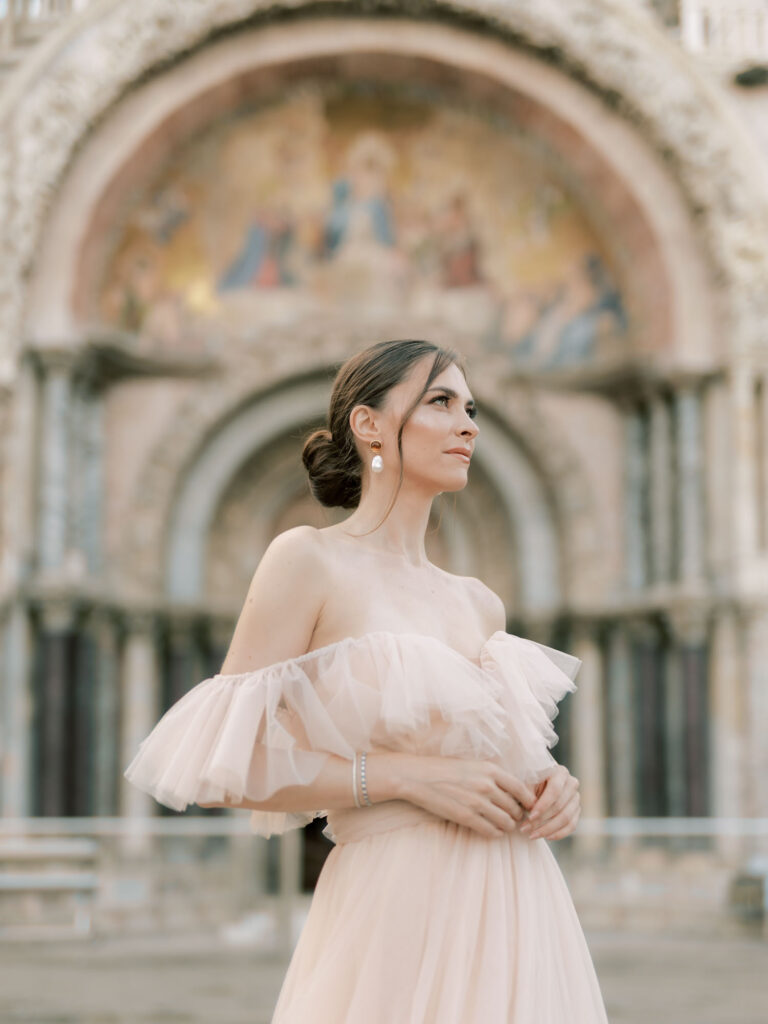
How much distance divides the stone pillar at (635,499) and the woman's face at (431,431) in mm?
11354

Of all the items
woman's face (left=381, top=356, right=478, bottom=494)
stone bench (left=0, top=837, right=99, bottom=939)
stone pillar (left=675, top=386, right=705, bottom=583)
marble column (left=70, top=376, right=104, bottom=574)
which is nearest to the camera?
woman's face (left=381, top=356, right=478, bottom=494)

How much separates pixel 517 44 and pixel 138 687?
23.3 feet

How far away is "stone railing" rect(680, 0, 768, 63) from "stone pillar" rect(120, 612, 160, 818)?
24.9ft

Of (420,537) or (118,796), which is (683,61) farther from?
(420,537)

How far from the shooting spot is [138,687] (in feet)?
43.1

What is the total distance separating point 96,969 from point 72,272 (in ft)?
22.2

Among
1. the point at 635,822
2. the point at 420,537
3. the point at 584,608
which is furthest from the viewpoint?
the point at 584,608

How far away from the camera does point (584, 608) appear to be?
13.3 metres

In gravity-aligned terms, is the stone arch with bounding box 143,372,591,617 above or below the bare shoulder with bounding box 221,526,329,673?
above

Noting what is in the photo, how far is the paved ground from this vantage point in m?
6.36

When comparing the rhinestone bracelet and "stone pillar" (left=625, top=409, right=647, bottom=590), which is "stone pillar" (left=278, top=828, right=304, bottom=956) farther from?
the rhinestone bracelet

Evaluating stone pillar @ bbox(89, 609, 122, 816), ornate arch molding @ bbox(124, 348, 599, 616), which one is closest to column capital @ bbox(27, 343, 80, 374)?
ornate arch molding @ bbox(124, 348, 599, 616)

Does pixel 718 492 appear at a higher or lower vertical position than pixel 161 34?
lower

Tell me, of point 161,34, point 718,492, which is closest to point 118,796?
point 718,492
